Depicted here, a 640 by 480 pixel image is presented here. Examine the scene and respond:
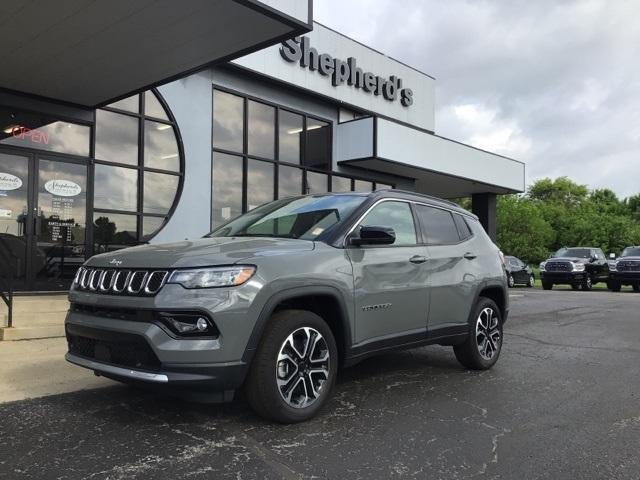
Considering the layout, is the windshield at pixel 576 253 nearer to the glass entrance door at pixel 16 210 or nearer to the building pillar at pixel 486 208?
the building pillar at pixel 486 208

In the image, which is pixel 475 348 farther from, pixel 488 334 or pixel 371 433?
pixel 371 433

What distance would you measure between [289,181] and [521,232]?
1419 inches

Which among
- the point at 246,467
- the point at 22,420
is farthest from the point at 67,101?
the point at 246,467

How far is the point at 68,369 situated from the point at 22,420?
5.31 ft

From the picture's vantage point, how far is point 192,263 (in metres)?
3.79

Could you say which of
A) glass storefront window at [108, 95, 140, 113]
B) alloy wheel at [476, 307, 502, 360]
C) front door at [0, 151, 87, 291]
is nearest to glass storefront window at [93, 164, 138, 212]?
front door at [0, 151, 87, 291]

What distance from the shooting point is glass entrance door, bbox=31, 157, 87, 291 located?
1002 cm

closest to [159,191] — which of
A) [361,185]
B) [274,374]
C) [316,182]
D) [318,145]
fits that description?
[316,182]

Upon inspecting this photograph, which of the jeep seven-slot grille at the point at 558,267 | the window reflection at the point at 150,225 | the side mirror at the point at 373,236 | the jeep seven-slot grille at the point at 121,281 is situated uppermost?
the window reflection at the point at 150,225

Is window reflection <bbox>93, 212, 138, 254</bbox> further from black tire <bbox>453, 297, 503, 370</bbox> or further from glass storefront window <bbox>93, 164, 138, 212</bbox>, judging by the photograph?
black tire <bbox>453, 297, 503, 370</bbox>

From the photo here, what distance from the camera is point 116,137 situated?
11422mm

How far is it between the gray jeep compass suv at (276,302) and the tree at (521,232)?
4276 cm

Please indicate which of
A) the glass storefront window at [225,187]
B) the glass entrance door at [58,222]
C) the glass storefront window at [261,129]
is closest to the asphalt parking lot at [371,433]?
the glass entrance door at [58,222]

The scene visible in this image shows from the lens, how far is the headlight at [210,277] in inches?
148
